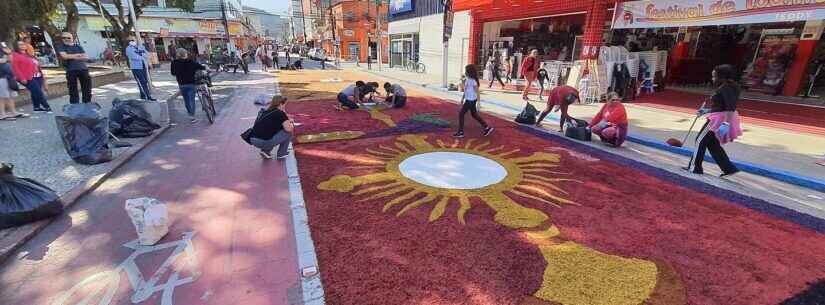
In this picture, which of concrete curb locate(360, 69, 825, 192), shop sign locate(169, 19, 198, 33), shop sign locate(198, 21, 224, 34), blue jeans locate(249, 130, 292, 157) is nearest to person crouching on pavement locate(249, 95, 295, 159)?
blue jeans locate(249, 130, 292, 157)

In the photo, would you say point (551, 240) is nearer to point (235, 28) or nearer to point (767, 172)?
point (767, 172)

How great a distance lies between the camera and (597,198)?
4.36 metres

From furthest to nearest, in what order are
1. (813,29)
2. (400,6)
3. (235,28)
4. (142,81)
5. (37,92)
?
1. (235,28)
2. (400,6)
3. (813,29)
4. (142,81)
5. (37,92)

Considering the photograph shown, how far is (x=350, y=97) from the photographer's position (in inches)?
398

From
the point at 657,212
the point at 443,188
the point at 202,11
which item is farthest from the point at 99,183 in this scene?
the point at 202,11

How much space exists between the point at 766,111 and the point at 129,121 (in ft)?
49.5

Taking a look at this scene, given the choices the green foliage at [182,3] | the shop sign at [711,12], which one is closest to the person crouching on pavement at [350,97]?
the shop sign at [711,12]

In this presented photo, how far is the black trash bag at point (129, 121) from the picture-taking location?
6551mm

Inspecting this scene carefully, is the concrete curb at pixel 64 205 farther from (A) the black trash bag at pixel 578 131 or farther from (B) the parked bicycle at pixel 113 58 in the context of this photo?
(B) the parked bicycle at pixel 113 58

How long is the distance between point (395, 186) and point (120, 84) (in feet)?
50.1

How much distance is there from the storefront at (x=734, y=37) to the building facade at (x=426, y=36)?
781cm

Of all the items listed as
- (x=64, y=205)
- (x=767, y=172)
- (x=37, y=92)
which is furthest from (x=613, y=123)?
(x=37, y=92)

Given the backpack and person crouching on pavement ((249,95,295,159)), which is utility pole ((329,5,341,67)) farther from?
person crouching on pavement ((249,95,295,159))

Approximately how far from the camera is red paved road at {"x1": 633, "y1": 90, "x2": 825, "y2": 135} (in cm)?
781
